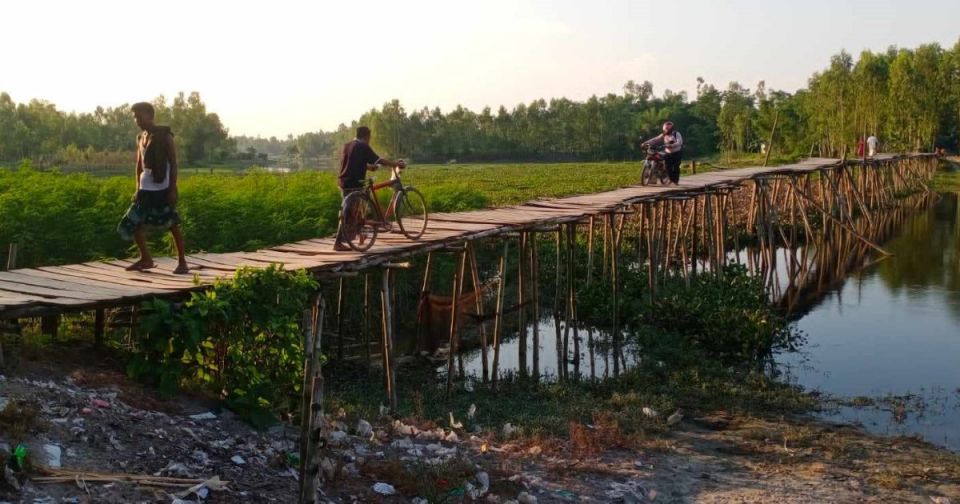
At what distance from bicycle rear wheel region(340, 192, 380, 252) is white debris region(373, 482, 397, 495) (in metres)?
3.47

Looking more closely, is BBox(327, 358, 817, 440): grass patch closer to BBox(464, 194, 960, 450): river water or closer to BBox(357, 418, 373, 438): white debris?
BBox(357, 418, 373, 438): white debris

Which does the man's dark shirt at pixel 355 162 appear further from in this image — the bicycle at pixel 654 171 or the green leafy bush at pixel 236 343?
the bicycle at pixel 654 171

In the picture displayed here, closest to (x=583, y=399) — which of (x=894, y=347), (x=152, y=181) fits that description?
(x=152, y=181)

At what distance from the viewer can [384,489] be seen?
6320 mm

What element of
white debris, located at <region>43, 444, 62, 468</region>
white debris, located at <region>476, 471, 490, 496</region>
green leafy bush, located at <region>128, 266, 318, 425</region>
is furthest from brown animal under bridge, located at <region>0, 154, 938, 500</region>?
white debris, located at <region>476, 471, 490, 496</region>

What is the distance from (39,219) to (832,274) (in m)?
18.4

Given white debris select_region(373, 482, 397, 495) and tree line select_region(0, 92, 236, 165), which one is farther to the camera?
tree line select_region(0, 92, 236, 165)

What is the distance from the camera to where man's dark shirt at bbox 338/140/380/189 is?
943cm

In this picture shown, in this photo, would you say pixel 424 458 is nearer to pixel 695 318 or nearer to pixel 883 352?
pixel 695 318

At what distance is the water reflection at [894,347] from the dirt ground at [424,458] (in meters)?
1.25

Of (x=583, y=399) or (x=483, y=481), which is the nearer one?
(x=483, y=481)

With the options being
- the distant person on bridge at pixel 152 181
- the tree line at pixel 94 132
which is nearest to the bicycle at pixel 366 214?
the distant person on bridge at pixel 152 181

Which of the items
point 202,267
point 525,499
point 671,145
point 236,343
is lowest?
point 525,499

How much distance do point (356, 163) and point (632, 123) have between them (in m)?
76.0
